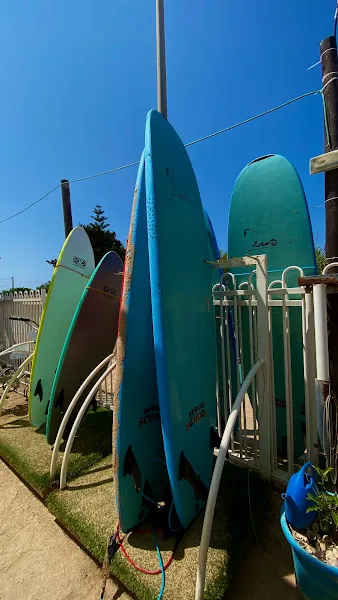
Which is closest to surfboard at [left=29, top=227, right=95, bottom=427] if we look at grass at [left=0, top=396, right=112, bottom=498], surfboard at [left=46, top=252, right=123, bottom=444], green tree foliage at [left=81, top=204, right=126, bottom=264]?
grass at [left=0, top=396, right=112, bottom=498]

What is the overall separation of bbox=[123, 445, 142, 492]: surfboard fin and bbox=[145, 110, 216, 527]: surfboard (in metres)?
0.30

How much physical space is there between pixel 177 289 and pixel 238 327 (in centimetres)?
91

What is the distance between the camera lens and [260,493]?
220cm

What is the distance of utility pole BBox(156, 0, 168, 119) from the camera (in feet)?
12.3

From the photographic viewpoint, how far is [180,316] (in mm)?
1838

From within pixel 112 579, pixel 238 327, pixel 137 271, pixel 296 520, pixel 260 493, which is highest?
pixel 137 271

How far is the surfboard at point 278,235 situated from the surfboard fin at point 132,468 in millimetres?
1455

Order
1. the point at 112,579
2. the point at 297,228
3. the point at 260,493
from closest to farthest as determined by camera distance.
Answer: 1. the point at 112,579
2. the point at 260,493
3. the point at 297,228

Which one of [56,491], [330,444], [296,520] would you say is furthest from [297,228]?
[56,491]

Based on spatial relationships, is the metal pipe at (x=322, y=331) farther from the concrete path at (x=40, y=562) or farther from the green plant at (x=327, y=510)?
the concrete path at (x=40, y=562)

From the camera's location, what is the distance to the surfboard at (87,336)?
2.96 m

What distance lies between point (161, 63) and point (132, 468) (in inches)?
180

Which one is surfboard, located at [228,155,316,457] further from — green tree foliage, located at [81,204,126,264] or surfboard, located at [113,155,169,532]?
green tree foliage, located at [81,204,126,264]

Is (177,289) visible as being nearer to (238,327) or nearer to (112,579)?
(238,327)
